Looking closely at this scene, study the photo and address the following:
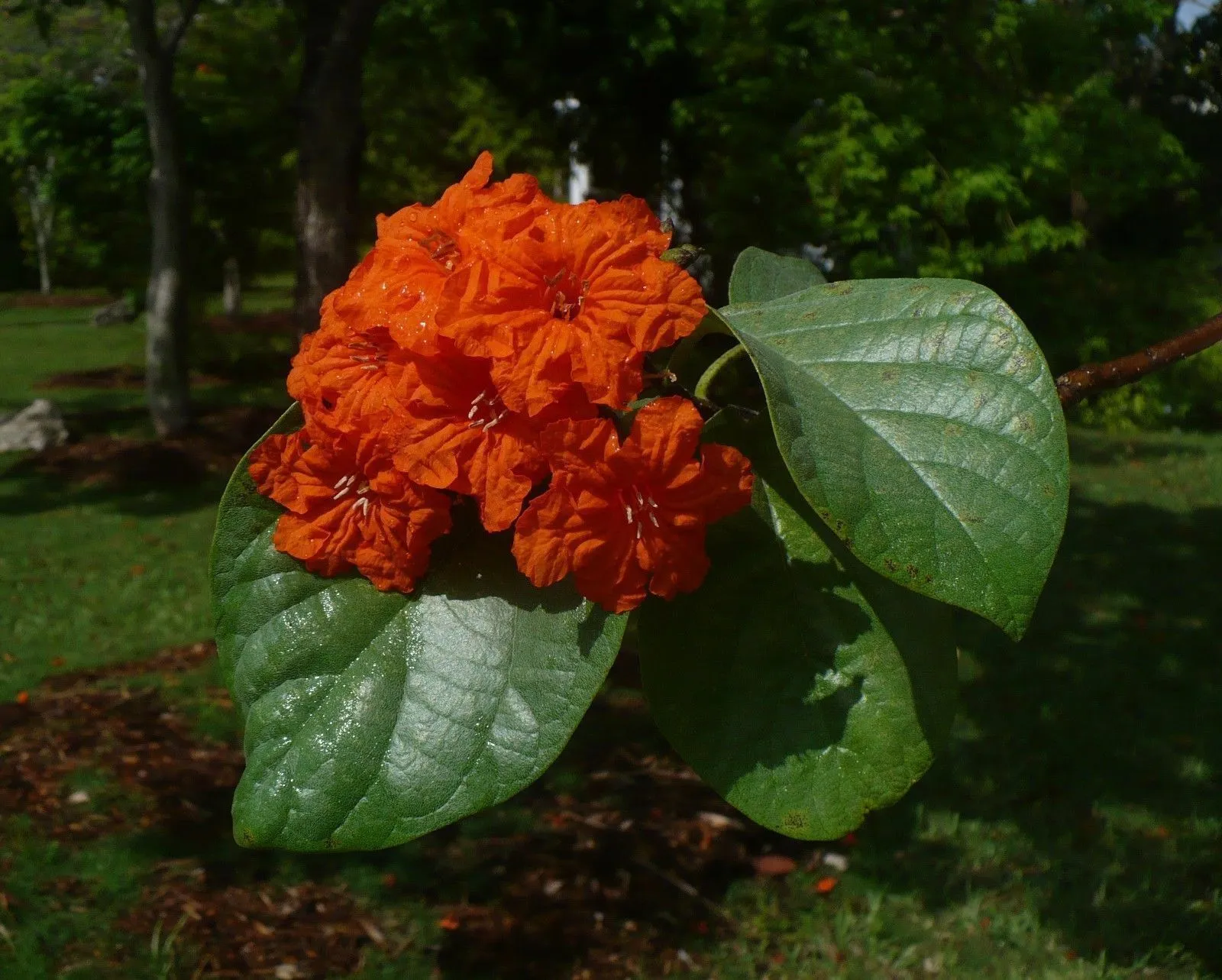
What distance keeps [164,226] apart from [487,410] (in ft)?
36.8

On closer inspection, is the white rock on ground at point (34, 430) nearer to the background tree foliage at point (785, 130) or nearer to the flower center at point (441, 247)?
the background tree foliage at point (785, 130)

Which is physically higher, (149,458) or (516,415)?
(516,415)

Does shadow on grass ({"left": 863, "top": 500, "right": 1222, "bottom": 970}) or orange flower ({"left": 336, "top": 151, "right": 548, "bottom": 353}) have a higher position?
orange flower ({"left": 336, "top": 151, "right": 548, "bottom": 353})

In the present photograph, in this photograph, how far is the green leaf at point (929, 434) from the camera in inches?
31.0

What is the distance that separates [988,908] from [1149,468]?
797 centimetres

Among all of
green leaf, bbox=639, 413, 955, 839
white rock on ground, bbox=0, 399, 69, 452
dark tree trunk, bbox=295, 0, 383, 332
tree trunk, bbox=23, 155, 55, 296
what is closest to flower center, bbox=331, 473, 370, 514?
green leaf, bbox=639, 413, 955, 839

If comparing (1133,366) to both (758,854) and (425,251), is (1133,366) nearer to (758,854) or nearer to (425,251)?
(425,251)

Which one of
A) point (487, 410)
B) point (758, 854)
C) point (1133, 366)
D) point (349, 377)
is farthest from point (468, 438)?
point (758, 854)

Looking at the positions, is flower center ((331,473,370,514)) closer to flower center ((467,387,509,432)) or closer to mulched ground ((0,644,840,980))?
flower center ((467,387,509,432))

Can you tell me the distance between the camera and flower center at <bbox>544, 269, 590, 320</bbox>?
0.88 m

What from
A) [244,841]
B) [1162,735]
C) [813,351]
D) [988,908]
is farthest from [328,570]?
[1162,735]

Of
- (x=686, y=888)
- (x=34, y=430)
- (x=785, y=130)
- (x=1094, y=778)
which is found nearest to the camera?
(x=686, y=888)

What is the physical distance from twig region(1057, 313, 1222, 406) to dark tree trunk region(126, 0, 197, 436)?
34.9 ft

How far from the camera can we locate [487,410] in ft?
2.88
